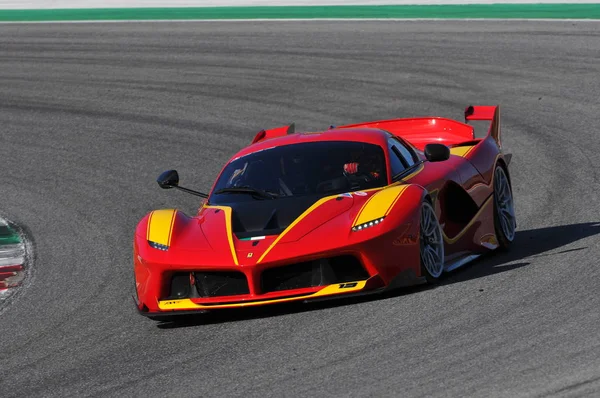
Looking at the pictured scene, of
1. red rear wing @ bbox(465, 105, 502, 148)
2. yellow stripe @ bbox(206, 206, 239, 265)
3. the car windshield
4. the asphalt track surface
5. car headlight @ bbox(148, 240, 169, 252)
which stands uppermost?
the car windshield

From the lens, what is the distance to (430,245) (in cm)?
830

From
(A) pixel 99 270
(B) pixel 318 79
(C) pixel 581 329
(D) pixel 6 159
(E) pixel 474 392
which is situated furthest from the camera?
(B) pixel 318 79

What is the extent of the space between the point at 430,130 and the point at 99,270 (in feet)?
11.4

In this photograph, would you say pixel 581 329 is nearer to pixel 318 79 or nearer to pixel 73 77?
pixel 318 79

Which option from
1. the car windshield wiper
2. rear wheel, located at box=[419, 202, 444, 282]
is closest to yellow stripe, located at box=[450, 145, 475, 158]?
rear wheel, located at box=[419, 202, 444, 282]

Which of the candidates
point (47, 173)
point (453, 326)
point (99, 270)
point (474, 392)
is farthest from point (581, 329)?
point (47, 173)

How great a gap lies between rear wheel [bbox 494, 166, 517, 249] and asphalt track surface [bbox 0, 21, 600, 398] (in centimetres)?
18

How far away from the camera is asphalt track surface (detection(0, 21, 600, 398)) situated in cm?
638

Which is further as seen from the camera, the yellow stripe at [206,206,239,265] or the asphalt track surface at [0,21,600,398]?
the yellow stripe at [206,206,239,265]

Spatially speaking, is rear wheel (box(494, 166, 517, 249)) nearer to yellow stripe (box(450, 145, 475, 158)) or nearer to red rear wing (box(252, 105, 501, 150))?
yellow stripe (box(450, 145, 475, 158))

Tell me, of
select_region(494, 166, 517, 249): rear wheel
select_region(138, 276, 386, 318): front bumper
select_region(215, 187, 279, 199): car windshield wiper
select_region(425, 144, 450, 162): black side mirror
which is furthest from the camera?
select_region(494, 166, 517, 249): rear wheel

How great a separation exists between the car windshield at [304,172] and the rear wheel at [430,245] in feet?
1.92

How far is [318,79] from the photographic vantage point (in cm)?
1856

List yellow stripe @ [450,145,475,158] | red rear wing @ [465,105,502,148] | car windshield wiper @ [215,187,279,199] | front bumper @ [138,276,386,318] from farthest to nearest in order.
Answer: red rear wing @ [465,105,502,148]
yellow stripe @ [450,145,475,158]
car windshield wiper @ [215,187,279,199]
front bumper @ [138,276,386,318]
